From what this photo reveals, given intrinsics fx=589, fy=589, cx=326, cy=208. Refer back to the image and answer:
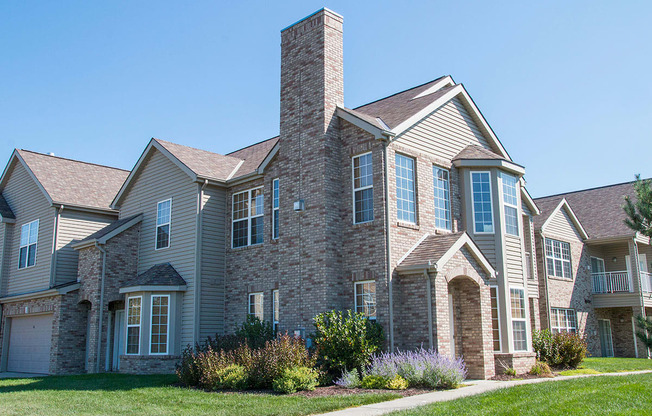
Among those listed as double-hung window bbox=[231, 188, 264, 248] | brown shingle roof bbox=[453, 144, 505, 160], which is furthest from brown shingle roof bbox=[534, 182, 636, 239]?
double-hung window bbox=[231, 188, 264, 248]

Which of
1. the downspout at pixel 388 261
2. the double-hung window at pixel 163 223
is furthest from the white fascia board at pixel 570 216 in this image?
the double-hung window at pixel 163 223

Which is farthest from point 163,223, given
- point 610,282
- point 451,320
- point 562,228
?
point 610,282

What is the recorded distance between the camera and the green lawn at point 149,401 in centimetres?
1095

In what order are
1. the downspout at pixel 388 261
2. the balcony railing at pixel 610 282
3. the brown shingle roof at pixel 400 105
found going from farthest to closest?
the balcony railing at pixel 610 282, the brown shingle roof at pixel 400 105, the downspout at pixel 388 261

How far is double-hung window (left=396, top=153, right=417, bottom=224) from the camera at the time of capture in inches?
657

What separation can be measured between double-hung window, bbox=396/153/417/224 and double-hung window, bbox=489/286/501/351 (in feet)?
10.9

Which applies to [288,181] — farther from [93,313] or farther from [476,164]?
[93,313]

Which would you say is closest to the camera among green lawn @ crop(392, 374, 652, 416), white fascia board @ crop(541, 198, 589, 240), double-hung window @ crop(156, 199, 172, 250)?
green lawn @ crop(392, 374, 652, 416)

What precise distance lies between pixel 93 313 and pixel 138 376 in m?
4.34

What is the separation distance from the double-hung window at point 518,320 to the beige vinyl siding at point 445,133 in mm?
4699

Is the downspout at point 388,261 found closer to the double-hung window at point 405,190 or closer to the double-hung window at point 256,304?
the double-hung window at point 405,190

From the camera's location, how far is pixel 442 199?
1806 centimetres

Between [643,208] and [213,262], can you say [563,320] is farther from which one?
[213,262]

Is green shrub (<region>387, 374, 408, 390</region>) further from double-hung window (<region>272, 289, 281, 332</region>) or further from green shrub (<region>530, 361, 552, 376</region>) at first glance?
double-hung window (<region>272, 289, 281, 332</region>)
